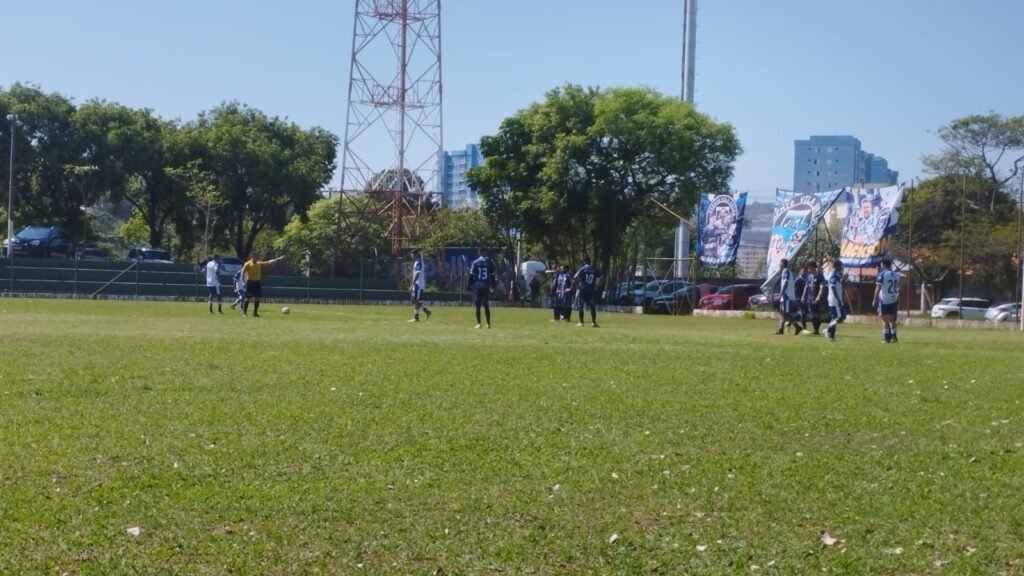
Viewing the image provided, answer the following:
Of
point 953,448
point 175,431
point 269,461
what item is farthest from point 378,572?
point 953,448

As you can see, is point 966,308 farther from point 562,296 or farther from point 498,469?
point 498,469

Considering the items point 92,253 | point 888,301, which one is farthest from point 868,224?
point 92,253

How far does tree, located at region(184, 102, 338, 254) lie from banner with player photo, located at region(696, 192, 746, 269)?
31.2m

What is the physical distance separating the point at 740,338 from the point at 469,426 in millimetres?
16011

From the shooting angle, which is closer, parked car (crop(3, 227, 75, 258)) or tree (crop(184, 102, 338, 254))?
parked car (crop(3, 227, 75, 258))

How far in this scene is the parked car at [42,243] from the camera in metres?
57.5

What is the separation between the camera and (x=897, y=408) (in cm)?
1150

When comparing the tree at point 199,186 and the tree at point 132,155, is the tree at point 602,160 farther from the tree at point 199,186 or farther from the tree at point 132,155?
the tree at point 132,155

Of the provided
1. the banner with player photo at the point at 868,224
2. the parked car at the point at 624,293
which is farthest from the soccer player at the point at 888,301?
the parked car at the point at 624,293

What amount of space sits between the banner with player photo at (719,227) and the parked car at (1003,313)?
356 inches

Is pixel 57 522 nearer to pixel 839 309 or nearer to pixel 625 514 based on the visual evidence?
pixel 625 514

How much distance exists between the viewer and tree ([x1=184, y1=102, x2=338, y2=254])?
66000mm

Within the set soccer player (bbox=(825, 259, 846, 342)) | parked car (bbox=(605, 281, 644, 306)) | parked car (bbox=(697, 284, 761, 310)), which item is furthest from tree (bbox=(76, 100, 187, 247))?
soccer player (bbox=(825, 259, 846, 342))

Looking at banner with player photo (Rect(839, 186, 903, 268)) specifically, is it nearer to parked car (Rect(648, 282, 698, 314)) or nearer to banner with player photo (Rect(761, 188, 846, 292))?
banner with player photo (Rect(761, 188, 846, 292))
